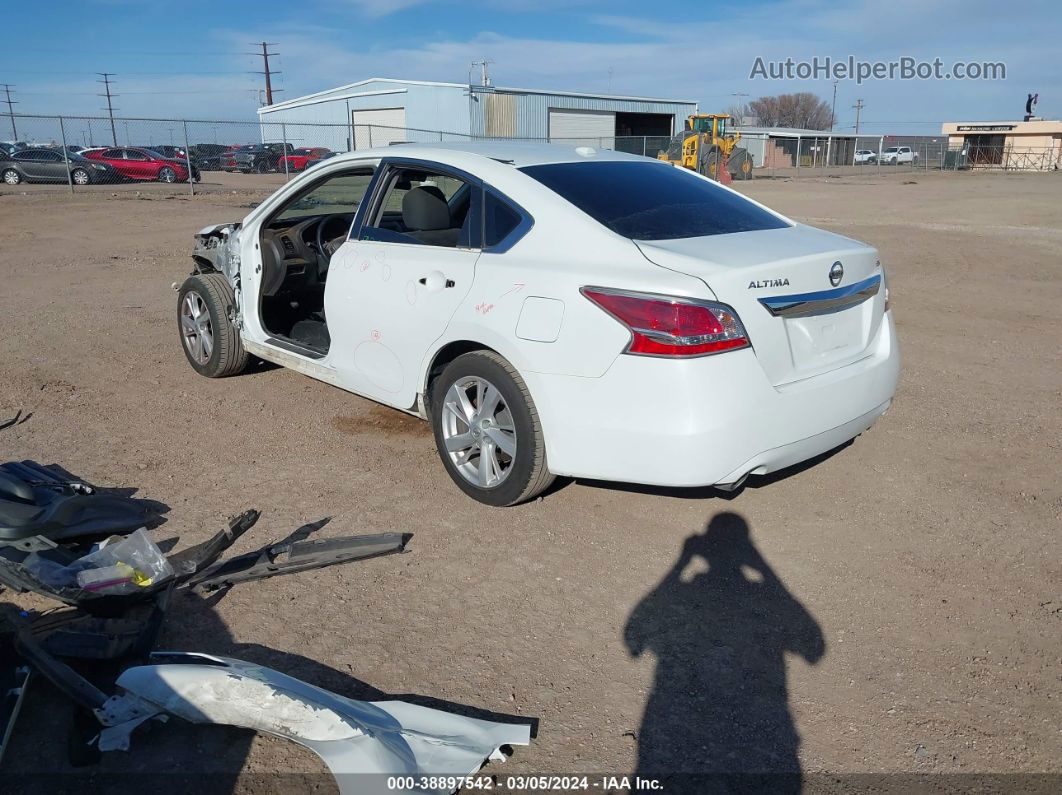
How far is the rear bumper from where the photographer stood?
11.5 feet

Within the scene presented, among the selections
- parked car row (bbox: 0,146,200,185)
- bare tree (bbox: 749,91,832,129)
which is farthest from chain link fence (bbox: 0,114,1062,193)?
bare tree (bbox: 749,91,832,129)

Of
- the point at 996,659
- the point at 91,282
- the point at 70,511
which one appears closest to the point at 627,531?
the point at 996,659

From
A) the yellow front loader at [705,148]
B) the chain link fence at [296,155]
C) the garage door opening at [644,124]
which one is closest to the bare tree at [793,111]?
→ the chain link fence at [296,155]

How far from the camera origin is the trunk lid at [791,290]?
3592 mm

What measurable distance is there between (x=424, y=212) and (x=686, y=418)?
2.03 metres

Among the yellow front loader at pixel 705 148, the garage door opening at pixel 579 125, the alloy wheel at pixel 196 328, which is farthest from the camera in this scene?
the garage door opening at pixel 579 125

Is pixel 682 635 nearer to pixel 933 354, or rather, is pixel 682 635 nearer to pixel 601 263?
pixel 601 263

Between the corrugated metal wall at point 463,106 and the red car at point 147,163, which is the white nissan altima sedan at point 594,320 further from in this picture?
the corrugated metal wall at point 463,106

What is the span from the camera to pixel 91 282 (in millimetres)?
10766

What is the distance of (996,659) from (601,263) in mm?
2132

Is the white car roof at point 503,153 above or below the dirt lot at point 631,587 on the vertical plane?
above

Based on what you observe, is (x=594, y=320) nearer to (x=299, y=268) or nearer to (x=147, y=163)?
(x=299, y=268)

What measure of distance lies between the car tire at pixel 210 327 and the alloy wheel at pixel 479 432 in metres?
2.53

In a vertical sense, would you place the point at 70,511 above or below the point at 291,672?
above
